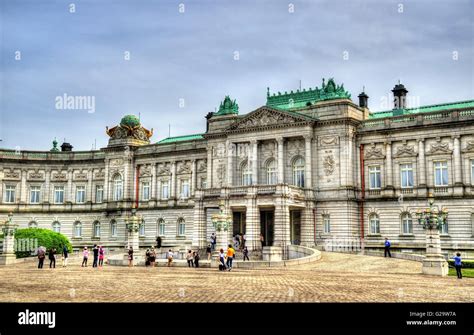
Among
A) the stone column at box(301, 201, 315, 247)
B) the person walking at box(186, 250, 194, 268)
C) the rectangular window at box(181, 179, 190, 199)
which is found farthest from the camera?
the rectangular window at box(181, 179, 190, 199)

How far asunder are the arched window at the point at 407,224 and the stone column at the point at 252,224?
14261mm

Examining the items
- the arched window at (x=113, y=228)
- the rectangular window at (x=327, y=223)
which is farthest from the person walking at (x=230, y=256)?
the arched window at (x=113, y=228)

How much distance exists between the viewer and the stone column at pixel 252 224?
57125 mm

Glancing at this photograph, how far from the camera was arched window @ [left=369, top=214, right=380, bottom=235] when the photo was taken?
58750 millimetres

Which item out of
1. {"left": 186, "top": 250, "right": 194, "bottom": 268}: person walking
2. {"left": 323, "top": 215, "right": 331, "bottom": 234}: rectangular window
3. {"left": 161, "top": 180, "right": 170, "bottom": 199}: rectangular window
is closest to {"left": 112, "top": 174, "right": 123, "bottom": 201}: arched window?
{"left": 161, "top": 180, "right": 170, "bottom": 199}: rectangular window

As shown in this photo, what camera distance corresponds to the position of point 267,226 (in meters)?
62.4

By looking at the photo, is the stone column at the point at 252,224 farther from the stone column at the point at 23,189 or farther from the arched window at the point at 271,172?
the stone column at the point at 23,189

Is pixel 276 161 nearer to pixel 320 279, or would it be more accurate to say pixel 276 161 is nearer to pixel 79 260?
pixel 79 260

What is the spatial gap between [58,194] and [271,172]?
3278 cm

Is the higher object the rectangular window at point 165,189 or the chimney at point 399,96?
the chimney at point 399,96

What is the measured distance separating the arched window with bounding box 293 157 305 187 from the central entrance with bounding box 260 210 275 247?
14.0ft

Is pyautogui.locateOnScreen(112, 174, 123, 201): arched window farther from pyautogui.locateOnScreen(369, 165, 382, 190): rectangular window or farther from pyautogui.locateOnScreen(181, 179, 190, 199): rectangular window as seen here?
pyautogui.locateOnScreen(369, 165, 382, 190): rectangular window
